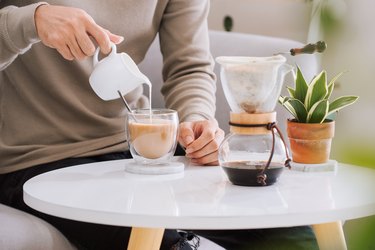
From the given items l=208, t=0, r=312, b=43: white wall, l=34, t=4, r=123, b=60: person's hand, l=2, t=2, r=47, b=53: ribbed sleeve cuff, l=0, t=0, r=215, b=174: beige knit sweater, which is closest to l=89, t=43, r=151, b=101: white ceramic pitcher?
l=34, t=4, r=123, b=60: person's hand

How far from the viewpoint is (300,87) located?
48.1 inches

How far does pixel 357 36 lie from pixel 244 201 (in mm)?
770

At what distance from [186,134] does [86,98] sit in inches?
13.4

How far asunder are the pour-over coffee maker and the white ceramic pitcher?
A: 19 cm

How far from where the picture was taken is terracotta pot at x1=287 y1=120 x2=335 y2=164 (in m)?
1.15

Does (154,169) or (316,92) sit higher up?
(316,92)

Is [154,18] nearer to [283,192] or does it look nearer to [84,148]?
[84,148]

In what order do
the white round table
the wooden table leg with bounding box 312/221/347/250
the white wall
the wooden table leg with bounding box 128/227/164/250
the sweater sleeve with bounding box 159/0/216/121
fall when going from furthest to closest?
the white wall, the sweater sleeve with bounding box 159/0/216/121, the wooden table leg with bounding box 312/221/347/250, the wooden table leg with bounding box 128/227/164/250, the white round table

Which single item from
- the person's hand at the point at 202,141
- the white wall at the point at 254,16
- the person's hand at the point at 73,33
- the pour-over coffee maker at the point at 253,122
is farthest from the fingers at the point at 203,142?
the white wall at the point at 254,16

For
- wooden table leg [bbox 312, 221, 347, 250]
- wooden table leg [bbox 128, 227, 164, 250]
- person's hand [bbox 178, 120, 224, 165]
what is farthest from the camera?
person's hand [bbox 178, 120, 224, 165]

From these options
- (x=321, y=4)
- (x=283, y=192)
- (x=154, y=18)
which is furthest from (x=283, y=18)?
(x=321, y=4)

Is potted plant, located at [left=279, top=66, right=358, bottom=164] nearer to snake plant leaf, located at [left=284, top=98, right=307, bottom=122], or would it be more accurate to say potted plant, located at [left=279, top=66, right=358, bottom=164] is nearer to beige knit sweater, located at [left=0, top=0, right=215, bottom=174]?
snake plant leaf, located at [left=284, top=98, right=307, bottom=122]

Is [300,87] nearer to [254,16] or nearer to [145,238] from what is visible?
→ [145,238]

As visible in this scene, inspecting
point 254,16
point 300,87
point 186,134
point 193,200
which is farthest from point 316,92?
point 254,16
